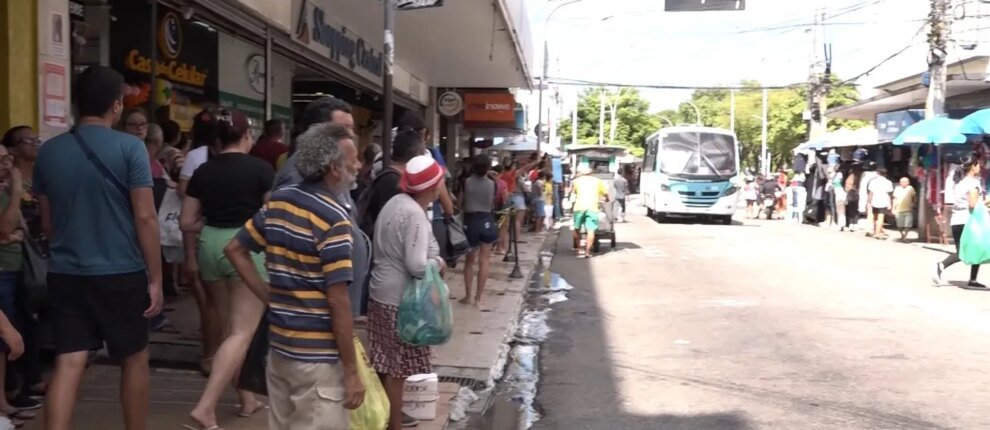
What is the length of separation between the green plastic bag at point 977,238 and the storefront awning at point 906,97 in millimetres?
11126

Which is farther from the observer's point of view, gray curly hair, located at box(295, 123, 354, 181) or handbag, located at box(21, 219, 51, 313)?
handbag, located at box(21, 219, 51, 313)

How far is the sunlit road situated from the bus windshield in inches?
479

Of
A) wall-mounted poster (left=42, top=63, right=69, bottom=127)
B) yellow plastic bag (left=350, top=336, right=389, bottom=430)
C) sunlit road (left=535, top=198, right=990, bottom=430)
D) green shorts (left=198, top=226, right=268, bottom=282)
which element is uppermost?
wall-mounted poster (left=42, top=63, right=69, bottom=127)

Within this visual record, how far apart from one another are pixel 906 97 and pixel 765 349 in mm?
19680

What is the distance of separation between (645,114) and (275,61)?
7615 cm

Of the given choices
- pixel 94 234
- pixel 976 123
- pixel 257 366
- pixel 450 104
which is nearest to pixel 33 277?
pixel 94 234

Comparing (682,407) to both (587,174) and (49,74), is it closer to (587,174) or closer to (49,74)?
(49,74)

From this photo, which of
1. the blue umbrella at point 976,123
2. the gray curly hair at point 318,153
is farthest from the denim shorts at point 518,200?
the gray curly hair at point 318,153

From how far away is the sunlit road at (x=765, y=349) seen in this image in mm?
6336

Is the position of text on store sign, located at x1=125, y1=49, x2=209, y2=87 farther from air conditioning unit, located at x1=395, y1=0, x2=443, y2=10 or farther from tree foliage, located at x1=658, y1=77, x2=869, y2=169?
tree foliage, located at x1=658, y1=77, x2=869, y2=169

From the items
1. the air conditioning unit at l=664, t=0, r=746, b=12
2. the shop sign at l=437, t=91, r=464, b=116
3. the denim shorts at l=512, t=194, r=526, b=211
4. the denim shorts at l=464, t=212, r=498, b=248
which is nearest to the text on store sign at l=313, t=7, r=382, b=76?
the denim shorts at l=512, t=194, r=526, b=211

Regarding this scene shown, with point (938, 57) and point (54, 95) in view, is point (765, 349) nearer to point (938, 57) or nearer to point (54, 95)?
point (54, 95)

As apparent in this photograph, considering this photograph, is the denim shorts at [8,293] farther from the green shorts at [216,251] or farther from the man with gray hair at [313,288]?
the man with gray hair at [313,288]

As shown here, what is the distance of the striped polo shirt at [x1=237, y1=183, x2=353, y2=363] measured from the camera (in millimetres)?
3518
